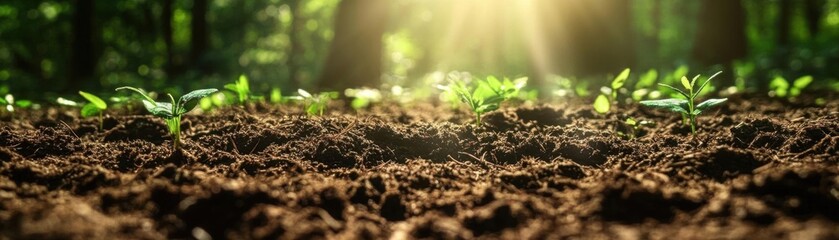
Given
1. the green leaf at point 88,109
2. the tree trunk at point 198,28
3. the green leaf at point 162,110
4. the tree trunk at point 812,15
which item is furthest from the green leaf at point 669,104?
the tree trunk at point 812,15

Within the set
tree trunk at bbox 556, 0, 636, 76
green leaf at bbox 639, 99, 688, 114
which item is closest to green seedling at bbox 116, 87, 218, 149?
green leaf at bbox 639, 99, 688, 114

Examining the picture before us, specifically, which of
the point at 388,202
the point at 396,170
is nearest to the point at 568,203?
the point at 388,202

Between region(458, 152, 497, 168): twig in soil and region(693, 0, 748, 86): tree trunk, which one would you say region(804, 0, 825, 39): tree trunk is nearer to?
region(693, 0, 748, 86): tree trunk

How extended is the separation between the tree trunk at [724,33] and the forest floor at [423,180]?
6.69 metres

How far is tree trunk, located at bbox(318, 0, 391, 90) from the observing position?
27.5 feet

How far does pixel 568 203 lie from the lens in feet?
6.57

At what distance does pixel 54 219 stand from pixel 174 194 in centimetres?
38

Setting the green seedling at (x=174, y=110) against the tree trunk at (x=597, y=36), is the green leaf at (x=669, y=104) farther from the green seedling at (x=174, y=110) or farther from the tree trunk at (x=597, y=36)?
the tree trunk at (x=597, y=36)

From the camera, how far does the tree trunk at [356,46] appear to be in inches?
330

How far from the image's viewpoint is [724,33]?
9.67 meters

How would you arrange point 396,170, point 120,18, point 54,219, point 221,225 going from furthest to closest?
point 120,18
point 396,170
point 221,225
point 54,219

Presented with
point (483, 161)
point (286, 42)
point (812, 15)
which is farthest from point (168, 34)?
point (812, 15)

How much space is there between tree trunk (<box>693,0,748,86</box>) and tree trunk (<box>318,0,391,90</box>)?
537 centimetres

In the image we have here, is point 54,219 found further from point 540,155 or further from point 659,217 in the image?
point 540,155
